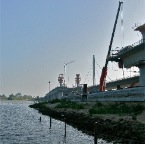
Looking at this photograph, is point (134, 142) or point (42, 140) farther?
point (42, 140)

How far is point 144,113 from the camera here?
41656 mm

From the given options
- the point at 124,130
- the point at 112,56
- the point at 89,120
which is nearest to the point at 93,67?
the point at 112,56

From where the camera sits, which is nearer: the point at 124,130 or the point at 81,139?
the point at 124,130

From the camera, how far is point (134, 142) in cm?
2662

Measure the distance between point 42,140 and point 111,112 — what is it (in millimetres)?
15039

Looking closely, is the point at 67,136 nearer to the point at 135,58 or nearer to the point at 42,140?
the point at 42,140

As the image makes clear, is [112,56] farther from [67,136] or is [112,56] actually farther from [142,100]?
[67,136]

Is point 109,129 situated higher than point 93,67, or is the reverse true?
point 93,67

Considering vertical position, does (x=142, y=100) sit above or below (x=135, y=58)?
below

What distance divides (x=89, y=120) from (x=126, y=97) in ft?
44.0

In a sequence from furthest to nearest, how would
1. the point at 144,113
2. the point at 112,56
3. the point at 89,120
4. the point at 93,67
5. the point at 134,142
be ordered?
1. the point at 93,67
2. the point at 112,56
3. the point at 89,120
4. the point at 144,113
5. the point at 134,142

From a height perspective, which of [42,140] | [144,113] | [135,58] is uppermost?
[135,58]

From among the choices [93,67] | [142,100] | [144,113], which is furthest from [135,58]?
[93,67]

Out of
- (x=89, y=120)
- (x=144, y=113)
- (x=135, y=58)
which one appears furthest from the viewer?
(x=135, y=58)
